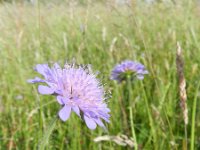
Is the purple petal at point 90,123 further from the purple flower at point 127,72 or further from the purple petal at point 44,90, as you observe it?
the purple flower at point 127,72

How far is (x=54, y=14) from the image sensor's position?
3.83 meters

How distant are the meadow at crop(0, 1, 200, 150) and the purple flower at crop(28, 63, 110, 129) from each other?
46mm

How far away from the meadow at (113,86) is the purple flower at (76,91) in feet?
0.15

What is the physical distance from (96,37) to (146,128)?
4.99 feet

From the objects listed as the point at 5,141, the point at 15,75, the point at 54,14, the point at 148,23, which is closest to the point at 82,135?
the point at 5,141

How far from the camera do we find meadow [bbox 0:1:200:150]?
1192 millimetres

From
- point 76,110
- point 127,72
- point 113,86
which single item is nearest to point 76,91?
point 76,110

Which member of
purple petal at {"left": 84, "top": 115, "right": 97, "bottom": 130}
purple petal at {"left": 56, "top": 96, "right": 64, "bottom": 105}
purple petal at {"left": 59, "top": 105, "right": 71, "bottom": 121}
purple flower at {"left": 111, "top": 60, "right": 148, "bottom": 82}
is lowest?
purple petal at {"left": 84, "top": 115, "right": 97, "bottom": 130}

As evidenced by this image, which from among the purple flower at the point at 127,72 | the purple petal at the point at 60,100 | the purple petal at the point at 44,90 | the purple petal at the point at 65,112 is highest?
the purple flower at the point at 127,72

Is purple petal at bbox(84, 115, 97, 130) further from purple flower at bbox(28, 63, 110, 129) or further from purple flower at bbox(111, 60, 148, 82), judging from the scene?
purple flower at bbox(111, 60, 148, 82)

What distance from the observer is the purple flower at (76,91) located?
574 mm

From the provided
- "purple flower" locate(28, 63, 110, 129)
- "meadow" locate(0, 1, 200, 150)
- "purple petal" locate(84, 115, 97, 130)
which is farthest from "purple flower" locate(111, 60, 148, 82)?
"purple petal" locate(84, 115, 97, 130)

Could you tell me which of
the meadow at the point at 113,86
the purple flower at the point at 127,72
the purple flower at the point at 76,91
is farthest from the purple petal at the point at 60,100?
the purple flower at the point at 127,72

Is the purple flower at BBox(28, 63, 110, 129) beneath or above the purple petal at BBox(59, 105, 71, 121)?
above
